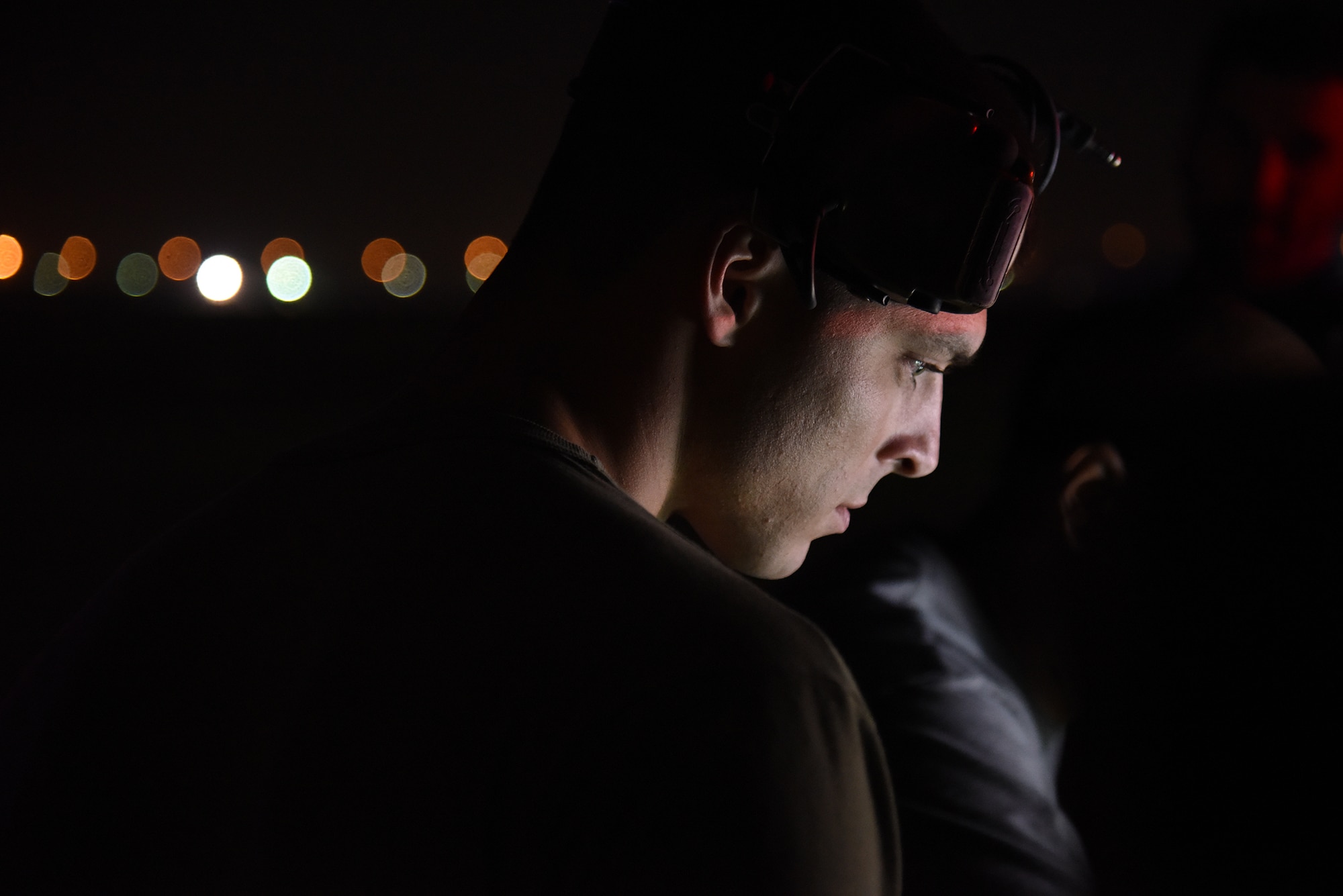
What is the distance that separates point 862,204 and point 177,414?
11610 millimetres

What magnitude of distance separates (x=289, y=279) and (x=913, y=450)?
71.2 feet

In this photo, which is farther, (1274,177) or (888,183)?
(1274,177)

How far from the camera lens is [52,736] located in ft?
2.73

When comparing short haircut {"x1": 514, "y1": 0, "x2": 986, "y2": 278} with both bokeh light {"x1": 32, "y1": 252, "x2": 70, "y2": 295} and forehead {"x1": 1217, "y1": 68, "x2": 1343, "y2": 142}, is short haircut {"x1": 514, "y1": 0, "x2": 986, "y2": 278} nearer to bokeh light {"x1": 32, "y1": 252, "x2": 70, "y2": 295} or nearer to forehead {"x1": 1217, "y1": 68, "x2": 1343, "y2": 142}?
forehead {"x1": 1217, "y1": 68, "x2": 1343, "y2": 142}

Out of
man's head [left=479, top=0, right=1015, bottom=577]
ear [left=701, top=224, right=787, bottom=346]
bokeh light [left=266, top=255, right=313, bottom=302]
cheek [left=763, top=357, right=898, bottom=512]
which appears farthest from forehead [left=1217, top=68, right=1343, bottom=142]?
bokeh light [left=266, top=255, right=313, bottom=302]

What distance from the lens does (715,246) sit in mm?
1057

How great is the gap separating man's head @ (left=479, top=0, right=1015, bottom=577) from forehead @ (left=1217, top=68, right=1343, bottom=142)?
5.40 feet

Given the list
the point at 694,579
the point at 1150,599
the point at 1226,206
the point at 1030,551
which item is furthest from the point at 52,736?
the point at 1226,206

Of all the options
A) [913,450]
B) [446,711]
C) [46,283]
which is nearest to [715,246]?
[913,450]

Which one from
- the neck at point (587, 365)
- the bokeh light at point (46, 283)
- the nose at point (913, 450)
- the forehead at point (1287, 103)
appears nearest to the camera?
the neck at point (587, 365)

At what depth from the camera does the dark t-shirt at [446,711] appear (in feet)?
2.15

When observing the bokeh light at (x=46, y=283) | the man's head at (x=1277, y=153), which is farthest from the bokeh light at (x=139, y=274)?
the man's head at (x=1277, y=153)

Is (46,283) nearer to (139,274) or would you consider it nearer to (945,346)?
(139,274)

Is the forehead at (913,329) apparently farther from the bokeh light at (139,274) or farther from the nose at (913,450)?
the bokeh light at (139,274)
